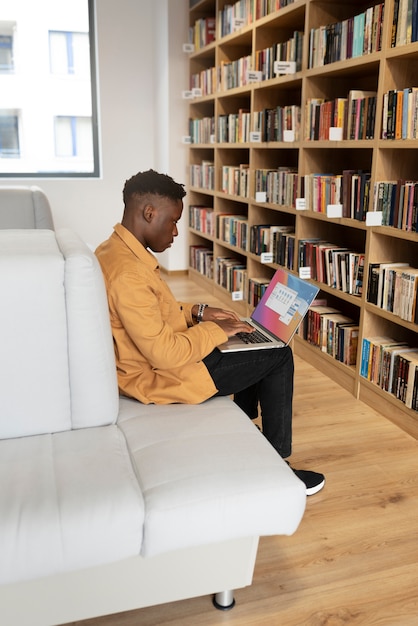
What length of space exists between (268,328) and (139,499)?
924 millimetres

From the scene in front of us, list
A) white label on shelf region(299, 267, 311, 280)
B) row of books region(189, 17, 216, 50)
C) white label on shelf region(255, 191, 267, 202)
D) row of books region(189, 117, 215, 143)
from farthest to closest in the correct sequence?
1. row of books region(189, 117, 215, 143)
2. row of books region(189, 17, 216, 50)
3. white label on shelf region(255, 191, 267, 202)
4. white label on shelf region(299, 267, 311, 280)

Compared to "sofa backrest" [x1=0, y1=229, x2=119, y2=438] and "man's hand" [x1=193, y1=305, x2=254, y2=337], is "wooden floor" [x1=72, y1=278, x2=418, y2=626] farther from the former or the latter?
"man's hand" [x1=193, y1=305, x2=254, y2=337]

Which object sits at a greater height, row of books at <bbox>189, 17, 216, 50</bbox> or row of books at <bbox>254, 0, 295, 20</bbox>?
row of books at <bbox>189, 17, 216, 50</bbox>

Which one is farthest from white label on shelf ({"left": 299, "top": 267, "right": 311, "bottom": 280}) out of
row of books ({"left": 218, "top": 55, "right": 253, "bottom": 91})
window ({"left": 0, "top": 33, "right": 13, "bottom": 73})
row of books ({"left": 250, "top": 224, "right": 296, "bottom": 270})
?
window ({"left": 0, "top": 33, "right": 13, "bottom": 73})

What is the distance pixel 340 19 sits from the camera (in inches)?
129

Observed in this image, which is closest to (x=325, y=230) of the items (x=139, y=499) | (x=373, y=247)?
(x=373, y=247)

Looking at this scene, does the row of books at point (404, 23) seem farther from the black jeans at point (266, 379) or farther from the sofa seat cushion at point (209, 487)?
the sofa seat cushion at point (209, 487)

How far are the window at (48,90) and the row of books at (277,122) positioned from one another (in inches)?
106

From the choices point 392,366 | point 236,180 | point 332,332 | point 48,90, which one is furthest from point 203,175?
point 392,366

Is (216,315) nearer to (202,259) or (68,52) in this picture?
(202,259)

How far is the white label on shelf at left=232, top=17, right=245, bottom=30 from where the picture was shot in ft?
13.9

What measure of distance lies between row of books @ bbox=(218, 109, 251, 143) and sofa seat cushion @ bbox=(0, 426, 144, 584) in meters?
3.37

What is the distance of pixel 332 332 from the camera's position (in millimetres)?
3223

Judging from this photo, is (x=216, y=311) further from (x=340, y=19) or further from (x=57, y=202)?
(x=57, y=202)
